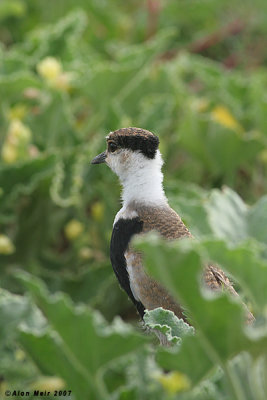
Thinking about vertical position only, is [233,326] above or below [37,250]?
below

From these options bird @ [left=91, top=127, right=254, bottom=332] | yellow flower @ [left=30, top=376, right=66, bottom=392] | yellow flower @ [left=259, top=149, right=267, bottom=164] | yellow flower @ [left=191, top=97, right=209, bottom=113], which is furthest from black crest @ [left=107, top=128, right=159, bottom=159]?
yellow flower @ [left=191, top=97, right=209, bottom=113]

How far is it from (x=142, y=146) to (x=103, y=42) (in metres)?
2.77

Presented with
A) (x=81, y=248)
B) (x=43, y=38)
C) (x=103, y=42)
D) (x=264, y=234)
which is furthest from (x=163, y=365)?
(x=103, y=42)

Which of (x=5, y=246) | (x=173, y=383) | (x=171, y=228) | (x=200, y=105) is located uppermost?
(x=200, y=105)

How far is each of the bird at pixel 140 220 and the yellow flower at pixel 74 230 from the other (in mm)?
898

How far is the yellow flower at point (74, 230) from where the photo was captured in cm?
318

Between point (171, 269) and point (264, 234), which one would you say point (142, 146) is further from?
point (171, 269)

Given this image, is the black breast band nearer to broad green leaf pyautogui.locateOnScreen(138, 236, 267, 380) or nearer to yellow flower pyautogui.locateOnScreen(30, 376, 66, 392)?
yellow flower pyautogui.locateOnScreen(30, 376, 66, 392)

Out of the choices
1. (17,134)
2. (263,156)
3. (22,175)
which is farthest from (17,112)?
(263,156)

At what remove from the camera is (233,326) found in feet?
3.85

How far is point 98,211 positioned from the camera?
3.26 m

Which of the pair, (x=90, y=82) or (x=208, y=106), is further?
(x=208, y=106)

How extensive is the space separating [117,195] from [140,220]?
1164mm

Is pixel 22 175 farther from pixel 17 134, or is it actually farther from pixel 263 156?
pixel 263 156
